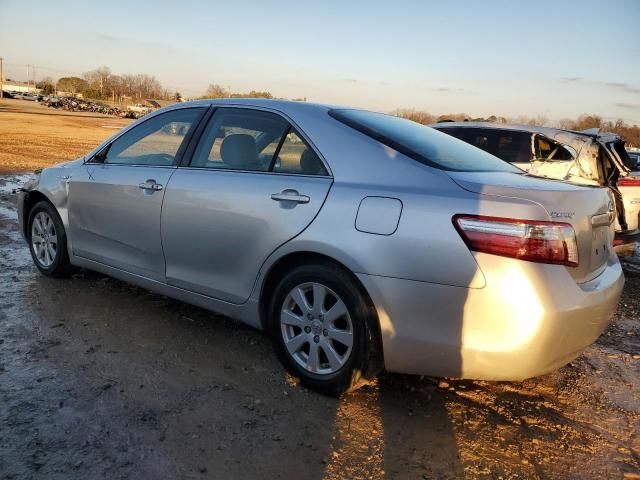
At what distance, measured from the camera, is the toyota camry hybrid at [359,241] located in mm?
2535

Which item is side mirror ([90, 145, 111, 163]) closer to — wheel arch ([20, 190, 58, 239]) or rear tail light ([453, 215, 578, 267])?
wheel arch ([20, 190, 58, 239])

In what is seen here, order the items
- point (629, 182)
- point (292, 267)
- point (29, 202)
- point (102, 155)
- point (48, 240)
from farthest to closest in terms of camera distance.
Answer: point (629, 182)
point (29, 202)
point (48, 240)
point (102, 155)
point (292, 267)

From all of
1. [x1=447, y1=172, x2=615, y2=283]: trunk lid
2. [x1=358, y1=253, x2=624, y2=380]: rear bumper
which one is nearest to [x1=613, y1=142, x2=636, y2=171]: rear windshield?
[x1=447, y1=172, x2=615, y2=283]: trunk lid

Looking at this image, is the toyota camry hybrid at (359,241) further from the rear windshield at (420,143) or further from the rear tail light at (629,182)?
the rear tail light at (629,182)

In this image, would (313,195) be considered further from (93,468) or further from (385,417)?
(93,468)

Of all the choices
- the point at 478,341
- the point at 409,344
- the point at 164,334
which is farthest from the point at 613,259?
the point at 164,334

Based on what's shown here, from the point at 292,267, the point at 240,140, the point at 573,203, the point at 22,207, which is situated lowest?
the point at 22,207

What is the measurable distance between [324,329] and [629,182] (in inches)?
223

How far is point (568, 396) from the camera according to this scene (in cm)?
334

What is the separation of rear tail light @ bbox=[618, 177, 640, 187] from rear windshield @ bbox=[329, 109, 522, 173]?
13.4 ft

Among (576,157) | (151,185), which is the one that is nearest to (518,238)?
(151,185)

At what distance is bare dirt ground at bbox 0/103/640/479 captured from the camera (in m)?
2.48

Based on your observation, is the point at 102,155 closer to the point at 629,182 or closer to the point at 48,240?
the point at 48,240

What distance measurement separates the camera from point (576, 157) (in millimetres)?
6973
